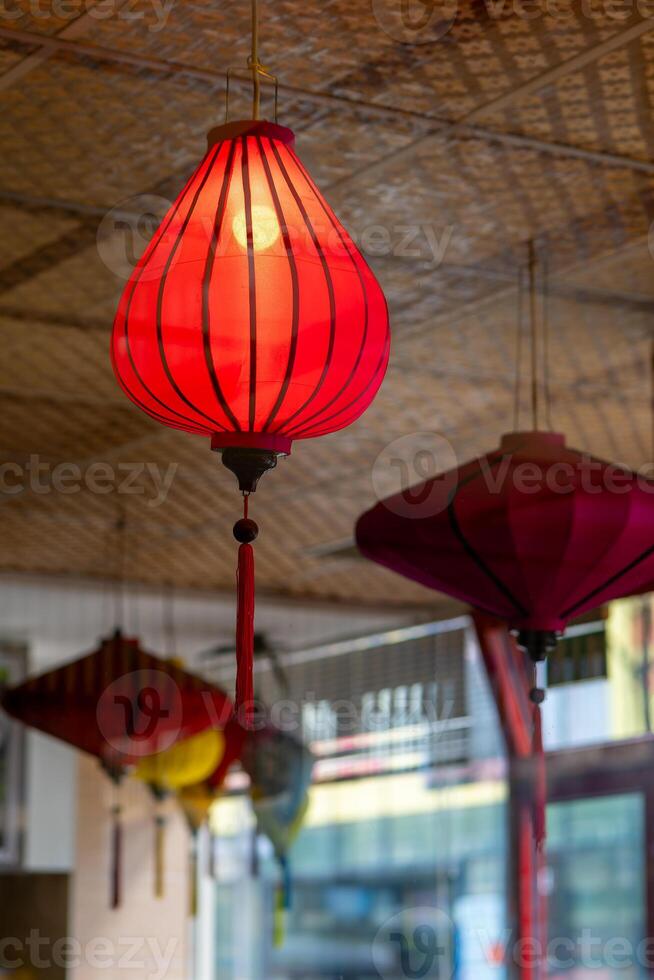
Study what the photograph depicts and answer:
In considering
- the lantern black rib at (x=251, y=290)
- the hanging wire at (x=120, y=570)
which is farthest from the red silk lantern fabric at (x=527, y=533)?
the hanging wire at (x=120, y=570)

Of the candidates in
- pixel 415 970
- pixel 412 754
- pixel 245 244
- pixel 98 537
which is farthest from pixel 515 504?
pixel 415 970

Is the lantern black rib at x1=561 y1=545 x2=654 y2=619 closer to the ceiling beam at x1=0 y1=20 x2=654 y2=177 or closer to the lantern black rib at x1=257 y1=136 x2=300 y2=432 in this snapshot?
the ceiling beam at x1=0 y1=20 x2=654 y2=177

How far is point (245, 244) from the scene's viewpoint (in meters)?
1.93

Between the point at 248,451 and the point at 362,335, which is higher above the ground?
the point at 362,335

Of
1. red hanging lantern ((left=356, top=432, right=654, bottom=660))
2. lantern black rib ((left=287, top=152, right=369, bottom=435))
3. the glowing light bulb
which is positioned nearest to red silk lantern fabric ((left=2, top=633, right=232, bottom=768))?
red hanging lantern ((left=356, top=432, right=654, bottom=660))

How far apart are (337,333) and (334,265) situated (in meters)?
0.09

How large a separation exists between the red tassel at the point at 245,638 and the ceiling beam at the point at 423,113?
93cm

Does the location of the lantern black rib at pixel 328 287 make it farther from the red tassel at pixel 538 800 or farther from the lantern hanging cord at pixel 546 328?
the lantern hanging cord at pixel 546 328

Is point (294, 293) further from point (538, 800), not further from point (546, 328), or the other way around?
point (546, 328)

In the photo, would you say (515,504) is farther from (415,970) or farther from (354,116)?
(415,970)

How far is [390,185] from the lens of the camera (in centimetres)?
305

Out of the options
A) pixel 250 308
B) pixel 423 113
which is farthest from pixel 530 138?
pixel 250 308

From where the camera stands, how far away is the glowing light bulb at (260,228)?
6.36 feet

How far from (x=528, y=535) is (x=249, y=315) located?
35.8 inches
